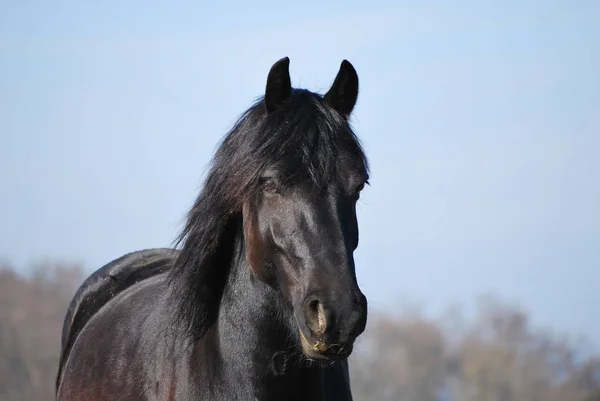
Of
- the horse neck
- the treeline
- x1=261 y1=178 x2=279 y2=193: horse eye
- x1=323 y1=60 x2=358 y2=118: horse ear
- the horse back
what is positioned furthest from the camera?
the treeline

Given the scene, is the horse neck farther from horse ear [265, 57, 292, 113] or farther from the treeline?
the treeline

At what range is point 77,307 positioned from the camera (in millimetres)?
6578

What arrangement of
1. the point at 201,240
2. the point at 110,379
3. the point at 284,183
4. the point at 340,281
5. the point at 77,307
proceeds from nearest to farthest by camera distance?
the point at 340,281
the point at 284,183
the point at 201,240
the point at 110,379
the point at 77,307

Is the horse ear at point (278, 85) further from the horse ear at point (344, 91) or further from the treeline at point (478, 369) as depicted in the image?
the treeline at point (478, 369)

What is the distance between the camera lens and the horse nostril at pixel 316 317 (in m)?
3.60

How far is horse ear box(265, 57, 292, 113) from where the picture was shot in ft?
13.7

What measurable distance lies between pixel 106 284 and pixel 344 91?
2.74 metres

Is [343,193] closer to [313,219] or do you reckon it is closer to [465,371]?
[313,219]

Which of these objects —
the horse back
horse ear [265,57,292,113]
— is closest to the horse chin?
horse ear [265,57,292,113]

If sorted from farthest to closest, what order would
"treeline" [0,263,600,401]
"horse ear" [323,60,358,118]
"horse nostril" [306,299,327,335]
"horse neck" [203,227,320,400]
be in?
"treeline" [0,263,600,401]
"horse ear" [323,60,358,118]
"horse neck" [203,227,320,400]
"horse nostril" [306,299,327,335]

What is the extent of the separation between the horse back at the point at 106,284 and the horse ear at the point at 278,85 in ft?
7.05

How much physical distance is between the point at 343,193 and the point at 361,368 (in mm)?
24073

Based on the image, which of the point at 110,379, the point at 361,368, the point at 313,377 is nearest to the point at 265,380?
the point at 313,377

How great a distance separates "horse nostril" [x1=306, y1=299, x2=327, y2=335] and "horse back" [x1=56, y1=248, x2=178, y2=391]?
257cm
